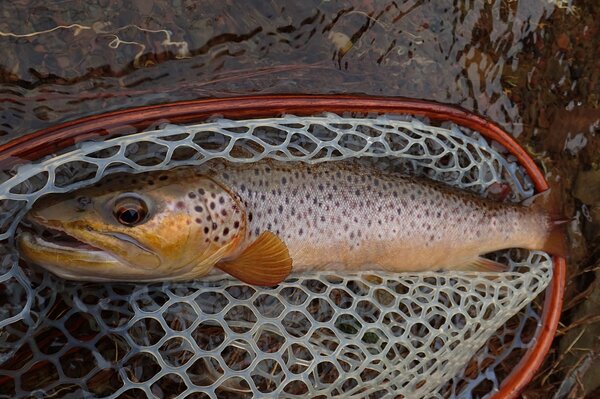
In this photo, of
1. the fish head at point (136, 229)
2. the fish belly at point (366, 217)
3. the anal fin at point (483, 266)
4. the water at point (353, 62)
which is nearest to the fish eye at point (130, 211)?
the fish head at point (136, 229)

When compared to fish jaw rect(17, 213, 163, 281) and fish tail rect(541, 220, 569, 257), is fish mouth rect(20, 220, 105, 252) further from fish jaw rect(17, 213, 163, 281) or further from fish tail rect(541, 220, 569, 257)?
fish tail rect(541, 220, 569, 257)

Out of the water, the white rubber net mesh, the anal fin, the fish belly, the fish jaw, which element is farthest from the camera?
the anal fin

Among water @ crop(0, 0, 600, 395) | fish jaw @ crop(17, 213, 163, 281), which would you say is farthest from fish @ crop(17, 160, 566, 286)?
water @ crop(0, 0, 600, 395)

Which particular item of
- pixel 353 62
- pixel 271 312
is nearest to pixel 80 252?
pixel 271 312

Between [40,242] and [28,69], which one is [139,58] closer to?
[28,69]

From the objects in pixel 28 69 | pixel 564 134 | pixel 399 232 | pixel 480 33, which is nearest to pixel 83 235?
pixel 28 69

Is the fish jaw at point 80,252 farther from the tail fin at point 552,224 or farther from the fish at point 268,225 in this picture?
the tail fin at point 552,224
